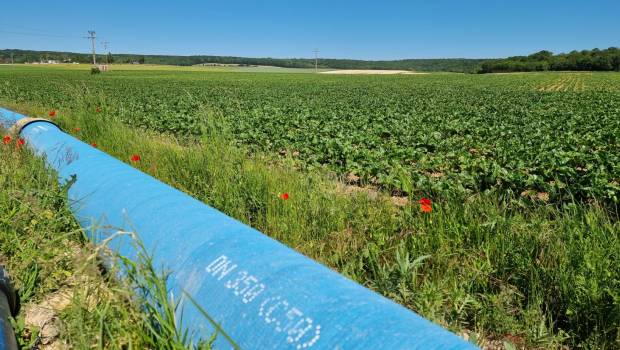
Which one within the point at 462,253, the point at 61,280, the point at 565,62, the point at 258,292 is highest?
the point at 565,62

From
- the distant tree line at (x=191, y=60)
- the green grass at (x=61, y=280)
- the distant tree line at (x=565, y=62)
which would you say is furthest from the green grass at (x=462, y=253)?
the distant tree line at (x=191, y=60)

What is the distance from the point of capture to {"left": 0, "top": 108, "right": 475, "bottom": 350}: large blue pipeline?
1328 mm

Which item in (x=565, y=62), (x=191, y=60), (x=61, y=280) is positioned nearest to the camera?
(x=61, y=280)

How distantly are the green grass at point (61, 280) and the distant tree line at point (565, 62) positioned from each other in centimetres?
10361

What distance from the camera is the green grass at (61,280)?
1.69m

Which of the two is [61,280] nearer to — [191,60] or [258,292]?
[258,292]

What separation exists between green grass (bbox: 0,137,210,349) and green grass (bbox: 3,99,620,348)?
1270 mm

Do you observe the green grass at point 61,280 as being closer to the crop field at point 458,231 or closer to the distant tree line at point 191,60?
the crop field at point 458,231

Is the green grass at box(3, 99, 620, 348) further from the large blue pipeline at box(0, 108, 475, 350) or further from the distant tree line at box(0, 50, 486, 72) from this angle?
the distant tree line at box(0, 50, 486, 72)

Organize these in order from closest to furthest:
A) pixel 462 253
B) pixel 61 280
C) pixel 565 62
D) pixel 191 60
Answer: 1. pixel 61 280
2. pixel 462 253
3. pixel 565 62
4. pixel 191 60

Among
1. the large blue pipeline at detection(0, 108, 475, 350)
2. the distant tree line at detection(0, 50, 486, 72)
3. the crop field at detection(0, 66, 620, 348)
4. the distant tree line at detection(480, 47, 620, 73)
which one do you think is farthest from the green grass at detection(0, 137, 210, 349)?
the distant tree line at detection(0, 50, 486, 72)

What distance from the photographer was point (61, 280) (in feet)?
9.18

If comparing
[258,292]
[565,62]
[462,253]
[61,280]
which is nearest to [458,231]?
[462,253]

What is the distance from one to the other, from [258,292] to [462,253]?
1.88 metres
